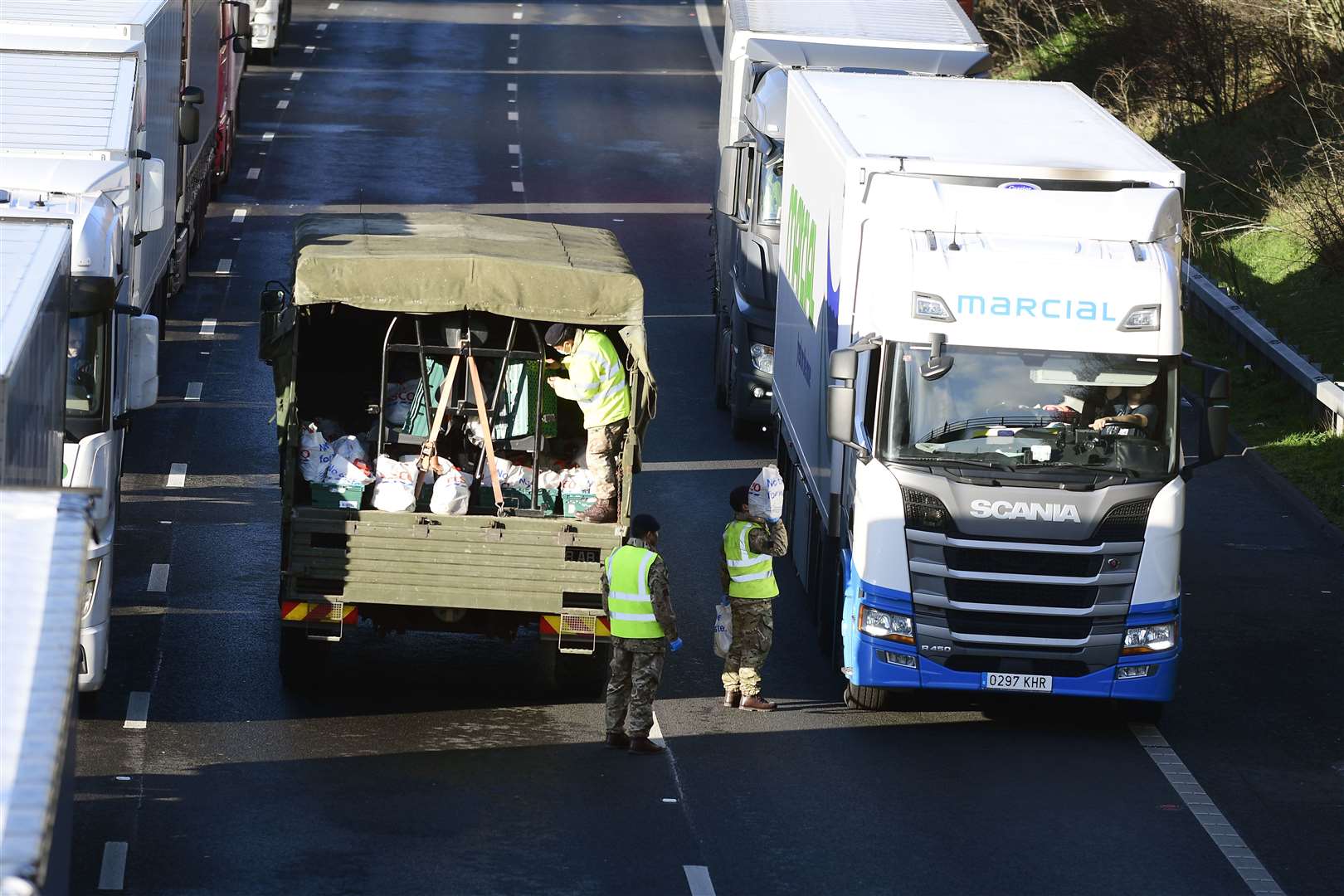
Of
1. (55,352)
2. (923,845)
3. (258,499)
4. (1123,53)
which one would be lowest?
(923,845)

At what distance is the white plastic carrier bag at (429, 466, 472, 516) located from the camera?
1363cm

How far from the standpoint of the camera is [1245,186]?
30328 mm

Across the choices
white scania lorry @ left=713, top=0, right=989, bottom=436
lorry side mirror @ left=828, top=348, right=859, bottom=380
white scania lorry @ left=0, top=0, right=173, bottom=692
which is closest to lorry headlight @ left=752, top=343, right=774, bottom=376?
white scania lorry @ left=713, top=0, right=989, bottom=436

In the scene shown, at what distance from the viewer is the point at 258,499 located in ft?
61.0

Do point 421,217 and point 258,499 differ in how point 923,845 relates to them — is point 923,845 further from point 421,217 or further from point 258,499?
point 258,499

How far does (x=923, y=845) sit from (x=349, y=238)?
18.1ft

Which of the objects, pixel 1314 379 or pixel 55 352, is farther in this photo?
pixel 1314 379

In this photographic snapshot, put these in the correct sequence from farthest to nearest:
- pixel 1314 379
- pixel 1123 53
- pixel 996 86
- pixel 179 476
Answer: pixel 1123 53, pixel 1314 379, pixel 179 476, pixel 996 86

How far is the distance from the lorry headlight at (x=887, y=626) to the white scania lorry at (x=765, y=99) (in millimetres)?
6768

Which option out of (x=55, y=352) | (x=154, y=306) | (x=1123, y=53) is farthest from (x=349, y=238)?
(x=1123, y=53)

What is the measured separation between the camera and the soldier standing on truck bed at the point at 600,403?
1403 centimetres

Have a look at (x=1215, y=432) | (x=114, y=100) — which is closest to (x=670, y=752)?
(x=1215, y=432)

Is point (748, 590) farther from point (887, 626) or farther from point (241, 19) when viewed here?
point (241, 19)

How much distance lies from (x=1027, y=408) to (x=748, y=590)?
217 cm
